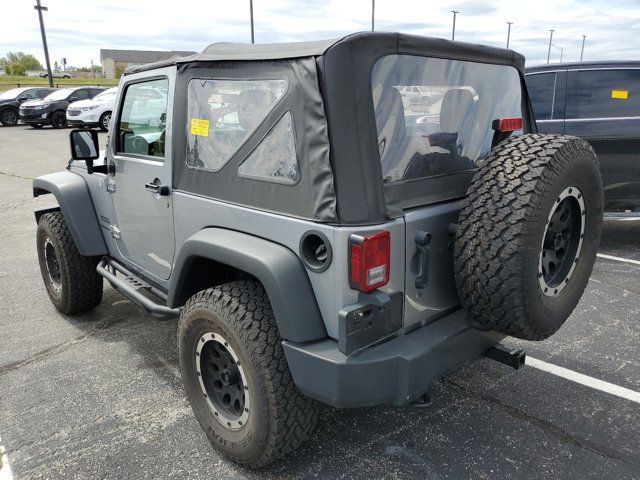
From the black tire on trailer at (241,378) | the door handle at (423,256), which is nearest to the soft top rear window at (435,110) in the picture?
the door handle at (423,256)

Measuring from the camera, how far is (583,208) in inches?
94.0

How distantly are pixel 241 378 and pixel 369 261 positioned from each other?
0.83 meters

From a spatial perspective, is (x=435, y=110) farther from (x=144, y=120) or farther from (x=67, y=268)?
(x=67, y=268)

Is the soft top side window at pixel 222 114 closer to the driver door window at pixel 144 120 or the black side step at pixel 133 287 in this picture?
the driver door window at pixel 144 120

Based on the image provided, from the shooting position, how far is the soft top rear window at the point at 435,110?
2.12 meters

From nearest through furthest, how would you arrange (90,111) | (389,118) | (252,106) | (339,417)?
(389,118) < (252,106) < (339,417) < (90,111)

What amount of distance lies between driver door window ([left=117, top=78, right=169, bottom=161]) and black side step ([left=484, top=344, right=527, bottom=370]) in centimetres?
201

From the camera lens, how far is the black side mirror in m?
3.47

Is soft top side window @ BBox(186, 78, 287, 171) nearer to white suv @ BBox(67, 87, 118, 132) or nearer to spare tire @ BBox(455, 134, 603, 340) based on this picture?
spare tire @ BBox(455, 134, 603, 340)

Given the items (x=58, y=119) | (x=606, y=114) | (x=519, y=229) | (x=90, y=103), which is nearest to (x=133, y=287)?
(x=519, y=229)

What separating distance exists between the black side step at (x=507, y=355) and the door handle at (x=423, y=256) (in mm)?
649

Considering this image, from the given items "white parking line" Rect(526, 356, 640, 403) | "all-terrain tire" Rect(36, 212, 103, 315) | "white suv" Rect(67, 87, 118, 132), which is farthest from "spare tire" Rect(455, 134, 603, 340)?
"white suv" Rect(67, 87, 118, 132)

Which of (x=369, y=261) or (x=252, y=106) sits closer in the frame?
(x=369, y=261)

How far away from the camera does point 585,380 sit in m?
3.18
